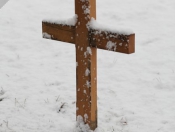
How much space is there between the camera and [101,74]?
162 inches

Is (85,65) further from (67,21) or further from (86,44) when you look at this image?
(67,21)

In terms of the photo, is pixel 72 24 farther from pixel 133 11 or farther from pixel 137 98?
pixel 133 11

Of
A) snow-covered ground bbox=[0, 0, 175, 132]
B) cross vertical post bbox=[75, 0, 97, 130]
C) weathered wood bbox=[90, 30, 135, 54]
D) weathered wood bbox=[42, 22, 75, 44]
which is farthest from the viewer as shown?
snow-covered ground bbox=[0, 0, 175, 132]

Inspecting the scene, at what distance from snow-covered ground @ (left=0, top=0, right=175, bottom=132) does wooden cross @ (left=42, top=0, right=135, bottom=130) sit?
0.28 m

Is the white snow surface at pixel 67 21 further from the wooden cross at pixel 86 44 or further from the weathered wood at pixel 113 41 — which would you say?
the weathered wood at pixel 113 41

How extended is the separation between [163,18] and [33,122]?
2.92 m

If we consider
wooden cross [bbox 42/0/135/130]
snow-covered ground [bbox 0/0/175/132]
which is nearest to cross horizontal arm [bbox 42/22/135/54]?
wooden cross [bbox 42/0/135/130]

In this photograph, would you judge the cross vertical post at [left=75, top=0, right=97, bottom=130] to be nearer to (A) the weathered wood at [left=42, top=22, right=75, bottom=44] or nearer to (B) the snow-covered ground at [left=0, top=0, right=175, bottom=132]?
(A) the weathered wood at [left=42, top=22, right=75, bottom=44]

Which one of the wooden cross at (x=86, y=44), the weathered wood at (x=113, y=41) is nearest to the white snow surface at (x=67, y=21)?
the wooden cross at (x=86, y=44)

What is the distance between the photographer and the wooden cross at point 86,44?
2.63 metres

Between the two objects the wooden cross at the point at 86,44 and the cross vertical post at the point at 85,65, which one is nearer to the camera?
the wooden cross at the point at 86,44

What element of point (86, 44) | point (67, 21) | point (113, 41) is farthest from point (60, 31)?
point (113, 41)

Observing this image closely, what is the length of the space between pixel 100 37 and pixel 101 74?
4.79 feet

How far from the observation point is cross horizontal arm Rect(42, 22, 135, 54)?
2.55 m
